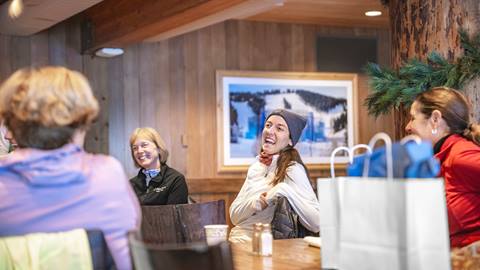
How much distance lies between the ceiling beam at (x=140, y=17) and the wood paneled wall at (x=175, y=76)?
1.12 ft

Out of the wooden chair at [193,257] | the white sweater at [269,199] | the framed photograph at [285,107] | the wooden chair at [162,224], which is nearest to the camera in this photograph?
the wooden chair at [193,257]

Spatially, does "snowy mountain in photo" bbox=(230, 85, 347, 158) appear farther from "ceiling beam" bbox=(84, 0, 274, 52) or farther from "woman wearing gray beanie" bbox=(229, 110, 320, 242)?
"woman wearing gray beanie" bbox=(229, 110, 320, 242)

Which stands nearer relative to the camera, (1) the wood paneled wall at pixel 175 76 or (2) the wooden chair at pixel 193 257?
(2) the wooden chair at pixel 193 257

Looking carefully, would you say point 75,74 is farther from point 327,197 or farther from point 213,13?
point 213,13

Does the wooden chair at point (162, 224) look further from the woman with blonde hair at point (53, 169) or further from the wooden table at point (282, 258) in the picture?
the woman with blonde hair at point (53, 169)

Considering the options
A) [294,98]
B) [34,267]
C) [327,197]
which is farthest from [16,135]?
[294,98]

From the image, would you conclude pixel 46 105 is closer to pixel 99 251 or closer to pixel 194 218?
pixel 99 251

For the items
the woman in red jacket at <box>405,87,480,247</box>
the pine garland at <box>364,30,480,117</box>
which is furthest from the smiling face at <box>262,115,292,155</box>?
the woman in red jacket at <box>405,87,480,247</box>

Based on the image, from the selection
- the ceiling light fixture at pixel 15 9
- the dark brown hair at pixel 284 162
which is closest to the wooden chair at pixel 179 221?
the dark brown hair at pixel 284 162

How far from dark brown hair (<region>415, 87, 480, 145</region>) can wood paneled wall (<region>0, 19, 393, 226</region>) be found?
3.92m

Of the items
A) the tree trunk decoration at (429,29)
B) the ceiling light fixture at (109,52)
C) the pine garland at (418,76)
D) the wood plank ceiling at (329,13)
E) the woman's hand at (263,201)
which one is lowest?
the woman's hand at (263,201)

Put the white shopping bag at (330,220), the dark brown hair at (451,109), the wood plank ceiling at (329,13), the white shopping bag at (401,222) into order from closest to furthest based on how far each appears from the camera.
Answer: the white shopping bag at (401,222) < the white shopping bag at (330,220) < the dark brown hair at (451,109) < the wood plank ceiling at (329,13)

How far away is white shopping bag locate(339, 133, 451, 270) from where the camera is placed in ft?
5.41

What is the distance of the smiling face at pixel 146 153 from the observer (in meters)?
4.50
